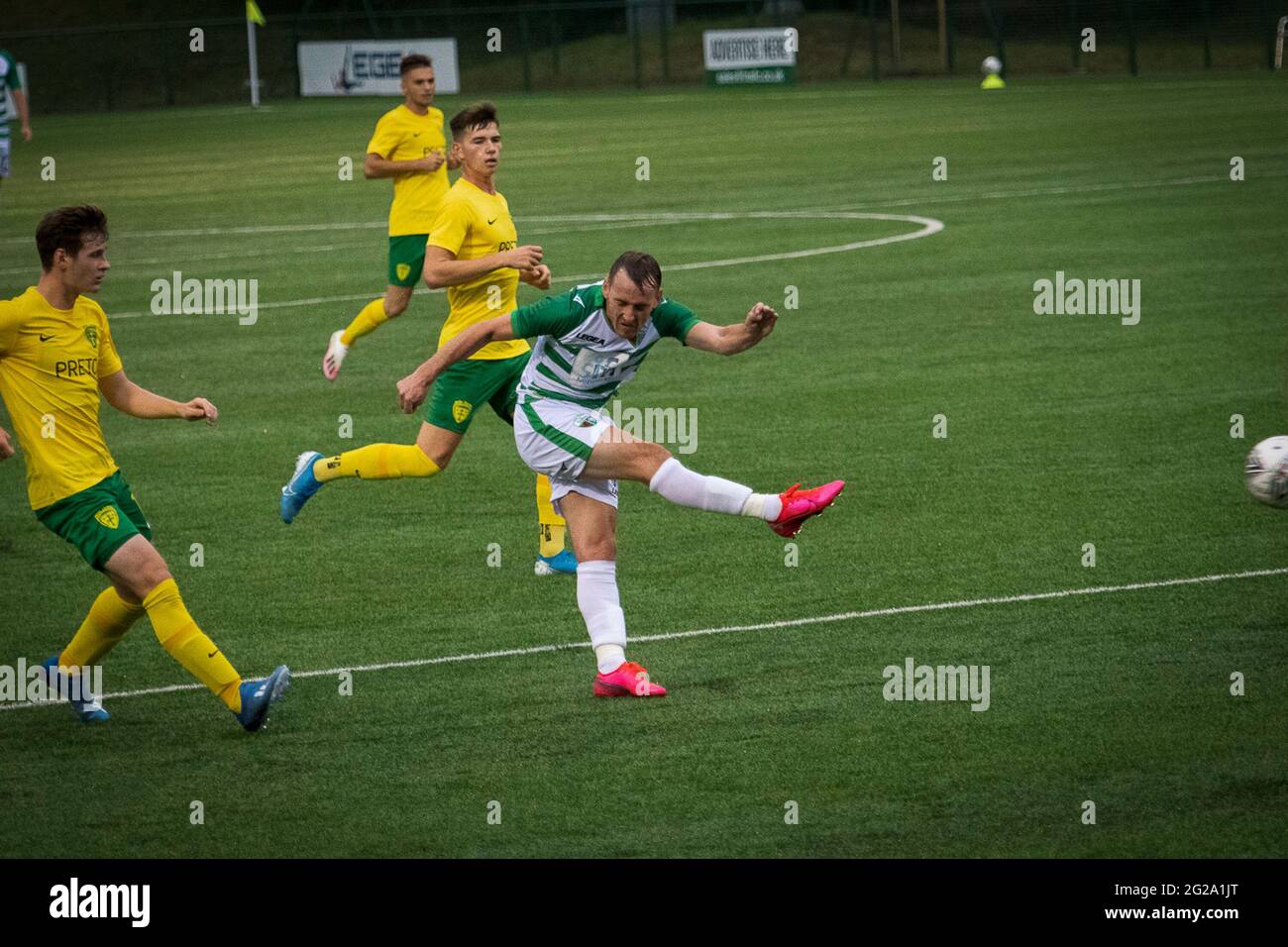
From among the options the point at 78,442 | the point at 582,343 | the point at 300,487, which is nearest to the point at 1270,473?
the point at 582,343

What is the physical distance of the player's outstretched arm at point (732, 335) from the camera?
8.16 m

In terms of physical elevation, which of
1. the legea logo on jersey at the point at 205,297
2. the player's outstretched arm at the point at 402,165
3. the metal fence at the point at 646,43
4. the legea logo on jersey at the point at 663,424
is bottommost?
the legea logo on jersey at the point at 663,424

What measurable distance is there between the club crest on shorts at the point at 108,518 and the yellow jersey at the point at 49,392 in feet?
0.46

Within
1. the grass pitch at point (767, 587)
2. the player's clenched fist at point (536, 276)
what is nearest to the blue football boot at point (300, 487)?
the grass pitch at point (767, 587)

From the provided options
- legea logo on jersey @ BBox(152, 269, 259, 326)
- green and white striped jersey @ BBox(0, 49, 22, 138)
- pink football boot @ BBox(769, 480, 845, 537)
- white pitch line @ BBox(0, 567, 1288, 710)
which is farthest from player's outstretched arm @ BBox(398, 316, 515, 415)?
green and white striped jersey @ BBox(0, 49, 22, 138)

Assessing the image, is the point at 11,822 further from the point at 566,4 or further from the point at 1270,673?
the point at 566,4

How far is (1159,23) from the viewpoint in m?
52.7

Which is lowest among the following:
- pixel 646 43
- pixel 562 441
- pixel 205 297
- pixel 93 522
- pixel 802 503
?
pixel 802 503

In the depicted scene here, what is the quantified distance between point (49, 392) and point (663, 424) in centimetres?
665

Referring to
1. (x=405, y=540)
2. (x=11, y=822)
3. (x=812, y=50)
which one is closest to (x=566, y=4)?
(x=812, y=50)

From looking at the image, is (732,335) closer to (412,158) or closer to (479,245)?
(479,245)

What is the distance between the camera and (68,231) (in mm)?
7555

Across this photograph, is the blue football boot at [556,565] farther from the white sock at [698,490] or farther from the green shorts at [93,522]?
the green shorts at [93,522]

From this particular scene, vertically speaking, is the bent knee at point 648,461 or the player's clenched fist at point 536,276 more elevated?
the player's clenched fist at point 536,276
